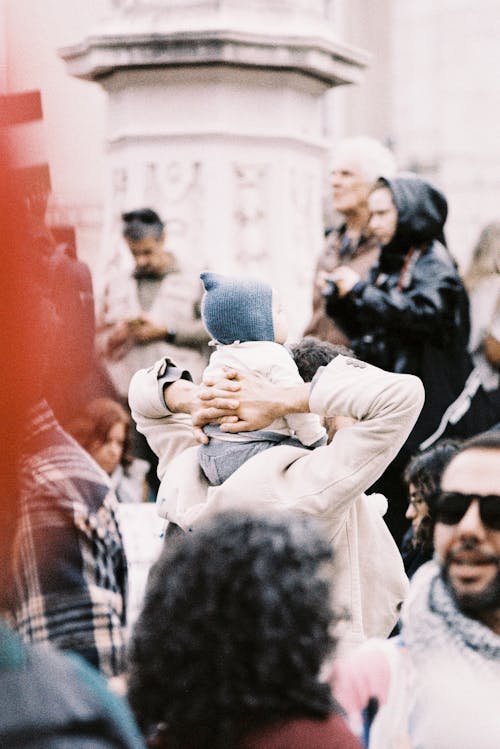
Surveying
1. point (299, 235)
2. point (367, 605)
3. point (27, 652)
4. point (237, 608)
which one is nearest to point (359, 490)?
point (367, 605)

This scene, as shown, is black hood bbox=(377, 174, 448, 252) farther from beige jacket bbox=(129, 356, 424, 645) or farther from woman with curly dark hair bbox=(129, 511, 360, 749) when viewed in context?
woman with curly dark hair bbox=(129, 511, 360, 749)

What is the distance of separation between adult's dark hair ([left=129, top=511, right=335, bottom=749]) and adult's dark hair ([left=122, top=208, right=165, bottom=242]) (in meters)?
4.62

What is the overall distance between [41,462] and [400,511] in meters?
3.24

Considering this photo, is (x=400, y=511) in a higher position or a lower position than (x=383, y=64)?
lower

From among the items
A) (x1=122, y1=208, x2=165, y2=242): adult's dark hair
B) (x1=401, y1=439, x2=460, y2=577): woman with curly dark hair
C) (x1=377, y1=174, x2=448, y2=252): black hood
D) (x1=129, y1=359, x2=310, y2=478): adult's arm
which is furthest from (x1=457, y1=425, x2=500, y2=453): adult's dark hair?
(x1=122, y1=208, x2=165, y2=242): adult's dark hair

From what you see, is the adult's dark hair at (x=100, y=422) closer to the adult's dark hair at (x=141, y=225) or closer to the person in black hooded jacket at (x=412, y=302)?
the adult's dark hair at (x=141, y=225)

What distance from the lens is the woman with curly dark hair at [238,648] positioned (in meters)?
2.45

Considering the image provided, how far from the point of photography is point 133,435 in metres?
6.84

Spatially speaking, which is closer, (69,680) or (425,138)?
(69,680)

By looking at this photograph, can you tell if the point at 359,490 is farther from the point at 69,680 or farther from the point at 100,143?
the point at 100,143

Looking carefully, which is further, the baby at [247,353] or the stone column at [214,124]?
the stone column at [214,124]

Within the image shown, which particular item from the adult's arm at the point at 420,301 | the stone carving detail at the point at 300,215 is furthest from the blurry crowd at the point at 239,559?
the stone carving detail at the point at 300,215

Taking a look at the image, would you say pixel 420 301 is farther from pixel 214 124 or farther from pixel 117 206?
pixel 117 206

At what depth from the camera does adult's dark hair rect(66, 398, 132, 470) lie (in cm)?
649
